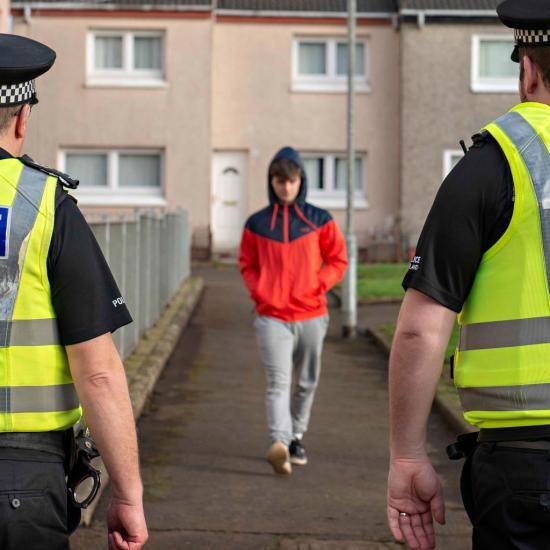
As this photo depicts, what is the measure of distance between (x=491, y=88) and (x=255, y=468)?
2267 centimetres

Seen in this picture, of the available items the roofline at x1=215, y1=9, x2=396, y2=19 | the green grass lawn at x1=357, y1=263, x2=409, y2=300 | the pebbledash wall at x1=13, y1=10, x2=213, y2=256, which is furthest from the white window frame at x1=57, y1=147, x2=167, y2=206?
the green grass lawn at x1=357, y1=263, x2=409, y2=300

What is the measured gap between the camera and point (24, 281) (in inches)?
121

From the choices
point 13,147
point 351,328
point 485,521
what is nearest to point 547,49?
point 485,521

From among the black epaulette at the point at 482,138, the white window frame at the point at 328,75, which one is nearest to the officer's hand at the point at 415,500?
the black epaulette at the point at 482,138

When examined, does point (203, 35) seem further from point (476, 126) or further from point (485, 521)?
point (485, 521)

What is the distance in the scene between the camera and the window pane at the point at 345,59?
30000 mm

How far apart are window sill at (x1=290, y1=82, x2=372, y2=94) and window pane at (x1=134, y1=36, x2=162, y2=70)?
10.7 ft

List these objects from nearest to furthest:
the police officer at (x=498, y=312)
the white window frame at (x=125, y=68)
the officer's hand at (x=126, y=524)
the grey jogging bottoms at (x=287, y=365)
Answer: the police officer at (x=498, y=312)
the officer's hand at (x=126, y=524)
the grey jogging bottoms at (x=287, y=365)
the white window frame at (x=125, y=68)

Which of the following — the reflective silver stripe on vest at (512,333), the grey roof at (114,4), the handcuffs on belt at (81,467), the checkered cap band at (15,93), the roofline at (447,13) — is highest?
the grey roof at (114,4)

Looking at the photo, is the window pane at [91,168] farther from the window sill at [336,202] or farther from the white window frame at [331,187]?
the window sill at [336,202]

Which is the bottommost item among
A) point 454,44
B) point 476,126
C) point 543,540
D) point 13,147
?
point 543,540

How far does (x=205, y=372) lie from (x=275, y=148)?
1756cm

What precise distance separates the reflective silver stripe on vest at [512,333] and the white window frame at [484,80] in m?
27.1

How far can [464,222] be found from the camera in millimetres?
2934
